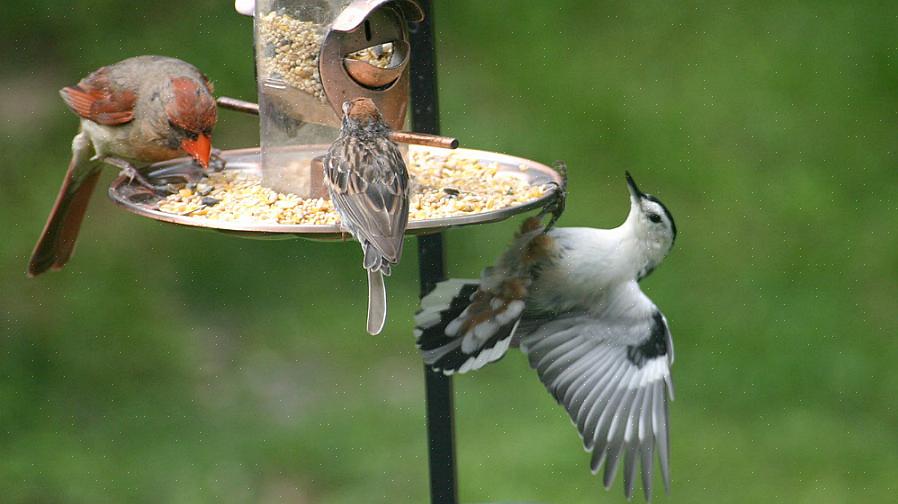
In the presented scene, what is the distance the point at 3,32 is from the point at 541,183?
4.71 m

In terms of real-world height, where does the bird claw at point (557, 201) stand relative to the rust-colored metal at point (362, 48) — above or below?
below

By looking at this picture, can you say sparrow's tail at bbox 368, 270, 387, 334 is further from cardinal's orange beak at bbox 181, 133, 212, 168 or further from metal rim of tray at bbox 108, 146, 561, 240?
cardinal's orange beak at bbox 181, 133, 212, 168

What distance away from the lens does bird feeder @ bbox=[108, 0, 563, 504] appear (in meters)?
3.82

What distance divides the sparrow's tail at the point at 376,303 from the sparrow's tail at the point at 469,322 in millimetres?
716

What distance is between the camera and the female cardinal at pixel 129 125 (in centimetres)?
420

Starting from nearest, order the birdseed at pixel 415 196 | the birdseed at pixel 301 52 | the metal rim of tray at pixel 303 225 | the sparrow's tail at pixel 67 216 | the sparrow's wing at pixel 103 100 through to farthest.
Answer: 1. the metal rim of tray at pixel 303 225
2. the birdseed at pixel 415 196
3. the birdseed at pixel 301 52
4. the sparrow's wing at pixel 103 100
5. the sparrow's tail at pixel 67 216

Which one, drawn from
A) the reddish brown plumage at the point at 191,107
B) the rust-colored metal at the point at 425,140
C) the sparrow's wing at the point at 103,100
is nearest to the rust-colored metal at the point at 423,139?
the rust-colored metal at the point at 425,140

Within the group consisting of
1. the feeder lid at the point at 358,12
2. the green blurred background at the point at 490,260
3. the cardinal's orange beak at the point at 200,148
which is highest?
the feeder lid at the point at 358,12

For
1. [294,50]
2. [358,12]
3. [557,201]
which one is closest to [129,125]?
[294,50]

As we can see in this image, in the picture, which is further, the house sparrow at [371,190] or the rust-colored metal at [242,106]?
the rust-colored metal at [242,106]

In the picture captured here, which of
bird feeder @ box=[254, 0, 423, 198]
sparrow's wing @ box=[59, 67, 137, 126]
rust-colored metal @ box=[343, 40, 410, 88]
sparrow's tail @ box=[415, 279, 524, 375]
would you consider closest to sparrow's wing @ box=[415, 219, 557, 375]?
sparrow's tail @ box=[415, 279, 524, 375]

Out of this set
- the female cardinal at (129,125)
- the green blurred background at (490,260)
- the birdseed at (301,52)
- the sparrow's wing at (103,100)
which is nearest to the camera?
the birdseed at (301,52)

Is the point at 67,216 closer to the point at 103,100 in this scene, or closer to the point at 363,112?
the point at 103,100

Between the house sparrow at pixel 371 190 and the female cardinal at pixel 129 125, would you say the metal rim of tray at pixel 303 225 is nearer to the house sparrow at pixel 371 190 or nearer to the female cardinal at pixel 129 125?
the house sparrow at pixel 371 190
